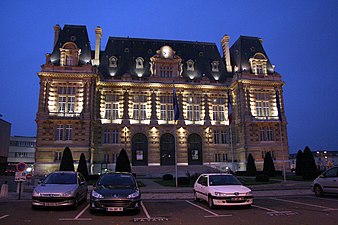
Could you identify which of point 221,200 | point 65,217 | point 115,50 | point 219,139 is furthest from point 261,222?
point 115,50

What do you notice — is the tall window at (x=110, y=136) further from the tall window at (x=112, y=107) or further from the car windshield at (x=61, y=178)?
the car windshield at (x=61, y=178)

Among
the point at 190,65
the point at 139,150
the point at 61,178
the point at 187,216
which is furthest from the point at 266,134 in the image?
the point at 61,178

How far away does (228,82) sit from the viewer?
5225 cm

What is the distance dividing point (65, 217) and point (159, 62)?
41.6 metres

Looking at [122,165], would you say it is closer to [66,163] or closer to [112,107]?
[66,163]

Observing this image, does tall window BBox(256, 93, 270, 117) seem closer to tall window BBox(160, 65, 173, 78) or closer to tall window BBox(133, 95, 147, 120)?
tall window BBox(160, 65, 173, 78)

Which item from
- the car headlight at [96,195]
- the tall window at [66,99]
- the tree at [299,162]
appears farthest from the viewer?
the tall window at [66,99]

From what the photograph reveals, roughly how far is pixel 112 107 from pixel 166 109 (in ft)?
30.3

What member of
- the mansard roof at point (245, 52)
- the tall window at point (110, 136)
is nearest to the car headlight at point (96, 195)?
the tall window at point (110, 136)

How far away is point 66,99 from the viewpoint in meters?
44.9

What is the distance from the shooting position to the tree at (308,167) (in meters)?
31.1

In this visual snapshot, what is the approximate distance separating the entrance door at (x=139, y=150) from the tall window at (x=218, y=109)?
13.2 m

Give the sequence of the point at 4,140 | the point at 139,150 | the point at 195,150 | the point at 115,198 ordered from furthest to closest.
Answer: the point at 4,140
the point at 195,150
the point at 139,150
the point at 115,198

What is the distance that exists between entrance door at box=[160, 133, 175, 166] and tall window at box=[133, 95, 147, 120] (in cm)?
507
